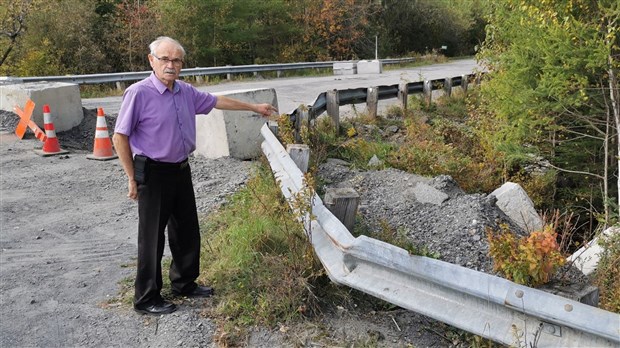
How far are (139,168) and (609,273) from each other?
148 inches

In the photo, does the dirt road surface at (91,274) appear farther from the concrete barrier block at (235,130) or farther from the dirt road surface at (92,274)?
the concrete barrier block at (235,130)

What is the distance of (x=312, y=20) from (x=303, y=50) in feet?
7.25

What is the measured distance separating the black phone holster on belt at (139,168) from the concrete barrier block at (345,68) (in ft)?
77.0

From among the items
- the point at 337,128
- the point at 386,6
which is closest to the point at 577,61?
the point at 337,128

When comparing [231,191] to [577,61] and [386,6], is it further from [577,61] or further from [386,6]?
[386,6]

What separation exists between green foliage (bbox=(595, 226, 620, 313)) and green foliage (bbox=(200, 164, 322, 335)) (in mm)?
2009

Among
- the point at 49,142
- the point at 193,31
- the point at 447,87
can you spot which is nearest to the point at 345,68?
the point at 193,31

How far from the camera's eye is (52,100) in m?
10.1

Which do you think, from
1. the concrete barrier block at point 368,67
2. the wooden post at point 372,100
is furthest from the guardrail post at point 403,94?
the concrete barrier block at point 368,67

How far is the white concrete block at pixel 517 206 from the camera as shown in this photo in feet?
20.5

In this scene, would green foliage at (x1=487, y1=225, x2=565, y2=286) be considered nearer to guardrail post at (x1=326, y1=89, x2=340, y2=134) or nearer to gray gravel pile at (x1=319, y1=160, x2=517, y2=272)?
gray gravel pile at (x1=319, y1=160, x2=517, y2=272)

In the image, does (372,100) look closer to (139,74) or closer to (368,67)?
(139,74)

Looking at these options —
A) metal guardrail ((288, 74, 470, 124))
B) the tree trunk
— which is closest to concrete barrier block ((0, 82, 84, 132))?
metal guardrail ((288, 74, 470, 124))

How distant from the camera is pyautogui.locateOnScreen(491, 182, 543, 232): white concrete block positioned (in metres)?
6.23
